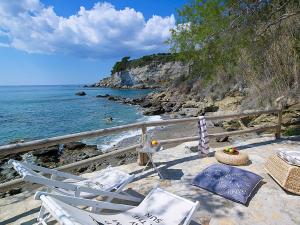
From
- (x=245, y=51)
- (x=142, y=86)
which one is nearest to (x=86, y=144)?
(x=245, y=51)

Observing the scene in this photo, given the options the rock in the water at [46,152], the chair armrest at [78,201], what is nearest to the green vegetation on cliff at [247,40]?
the chair armrest at [78,201]

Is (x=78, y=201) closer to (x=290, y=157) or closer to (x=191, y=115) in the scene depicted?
(x=290, y=157)

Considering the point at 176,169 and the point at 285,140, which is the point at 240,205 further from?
the point at 285,140

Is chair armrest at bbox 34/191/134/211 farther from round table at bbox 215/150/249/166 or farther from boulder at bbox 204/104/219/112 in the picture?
boulder at bbox 204/104/219/112

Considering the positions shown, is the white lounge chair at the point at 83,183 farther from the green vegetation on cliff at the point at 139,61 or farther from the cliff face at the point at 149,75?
the green vegetation on cliff at the point at 139,61

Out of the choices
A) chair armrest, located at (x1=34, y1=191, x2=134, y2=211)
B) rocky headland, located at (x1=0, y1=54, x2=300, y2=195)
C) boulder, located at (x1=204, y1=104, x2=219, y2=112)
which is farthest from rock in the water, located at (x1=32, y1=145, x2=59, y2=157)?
boulder, located at (x1=204, y1=104, x2=219, y2=112)

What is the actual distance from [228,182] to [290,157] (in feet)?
3.75

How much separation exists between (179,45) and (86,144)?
9.43 meters

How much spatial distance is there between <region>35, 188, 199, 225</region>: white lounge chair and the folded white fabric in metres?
2.15

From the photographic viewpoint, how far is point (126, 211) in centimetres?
321

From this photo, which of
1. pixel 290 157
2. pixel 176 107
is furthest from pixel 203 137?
pixel 176 107

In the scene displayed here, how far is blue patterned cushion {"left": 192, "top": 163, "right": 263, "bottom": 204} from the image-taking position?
4098 millimetres

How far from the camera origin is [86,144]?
17.5m

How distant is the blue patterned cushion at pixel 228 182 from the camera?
4098 millimetres
